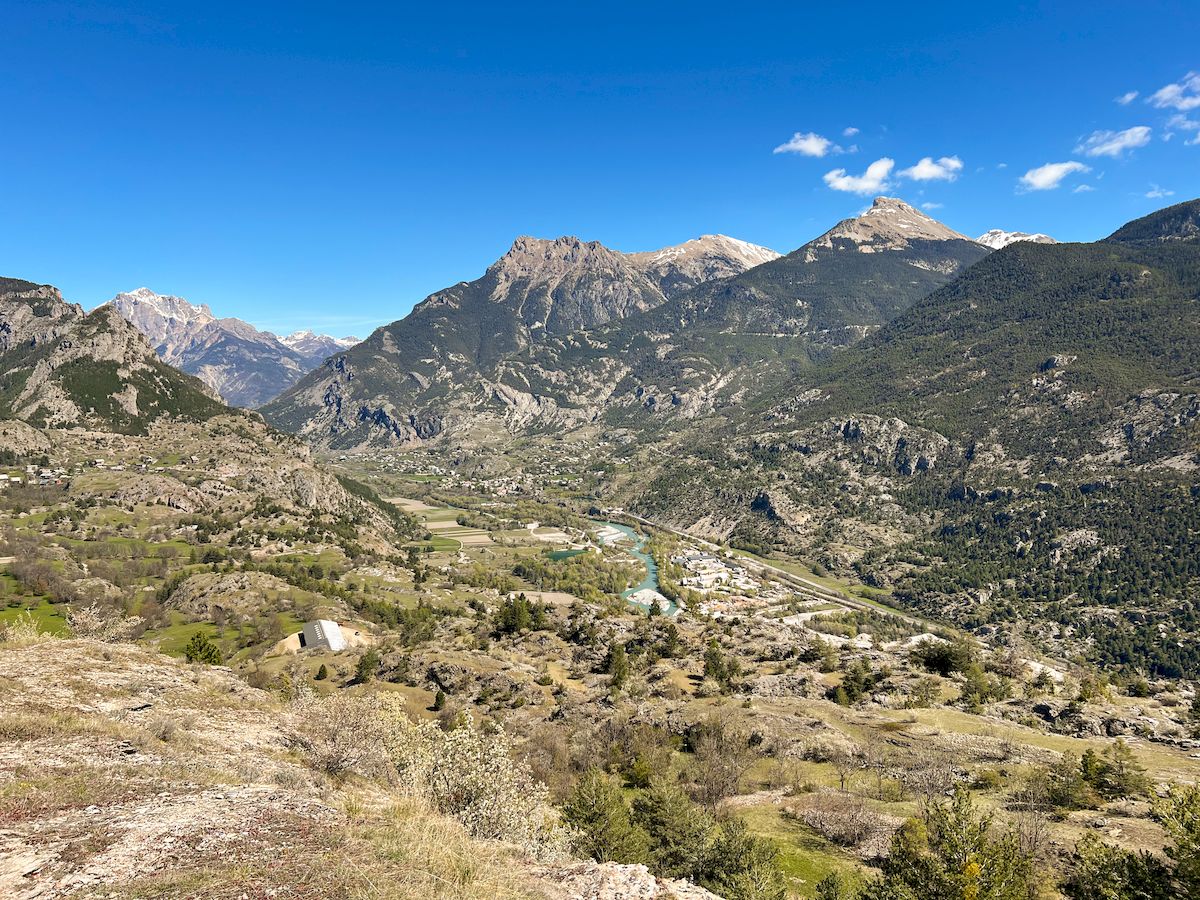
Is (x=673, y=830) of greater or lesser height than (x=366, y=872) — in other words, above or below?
below

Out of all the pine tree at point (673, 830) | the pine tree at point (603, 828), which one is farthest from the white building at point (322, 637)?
the pine tree at point (673, 830)

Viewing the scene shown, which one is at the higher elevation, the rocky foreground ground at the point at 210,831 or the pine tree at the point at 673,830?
the rocky foreground ground at the point at 210,831

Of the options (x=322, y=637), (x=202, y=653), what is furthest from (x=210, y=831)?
(x=322, y=637)

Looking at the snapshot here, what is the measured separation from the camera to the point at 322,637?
90.5 metres

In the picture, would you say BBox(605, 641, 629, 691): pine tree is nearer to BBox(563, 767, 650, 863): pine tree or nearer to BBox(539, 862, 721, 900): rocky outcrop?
BBox(563, 767, 650, 863): pine tree

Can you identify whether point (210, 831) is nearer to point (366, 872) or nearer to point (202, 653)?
point (366, 872)

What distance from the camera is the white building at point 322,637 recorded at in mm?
89456

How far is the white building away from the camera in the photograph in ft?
293

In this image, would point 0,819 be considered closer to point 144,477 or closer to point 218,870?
point 218,870

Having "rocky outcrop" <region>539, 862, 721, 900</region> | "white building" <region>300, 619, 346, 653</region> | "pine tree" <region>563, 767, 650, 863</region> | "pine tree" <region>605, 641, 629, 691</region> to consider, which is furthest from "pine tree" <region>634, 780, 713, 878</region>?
"white building" <region>300, 619, 346, 653</region>

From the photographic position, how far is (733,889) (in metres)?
24.5

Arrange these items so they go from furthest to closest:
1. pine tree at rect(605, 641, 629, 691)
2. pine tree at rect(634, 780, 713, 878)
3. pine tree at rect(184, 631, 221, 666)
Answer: pine tree at rect(605, 641, 629, 691) → pine tree at rect(184, 631, 221, 666) → pine tree at rect(634, 780, 713, 878)

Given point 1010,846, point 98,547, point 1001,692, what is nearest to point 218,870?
point 1010,846

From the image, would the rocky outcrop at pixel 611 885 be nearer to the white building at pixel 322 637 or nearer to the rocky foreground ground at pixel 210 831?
the rocky foreground ground at pixel 210 831
